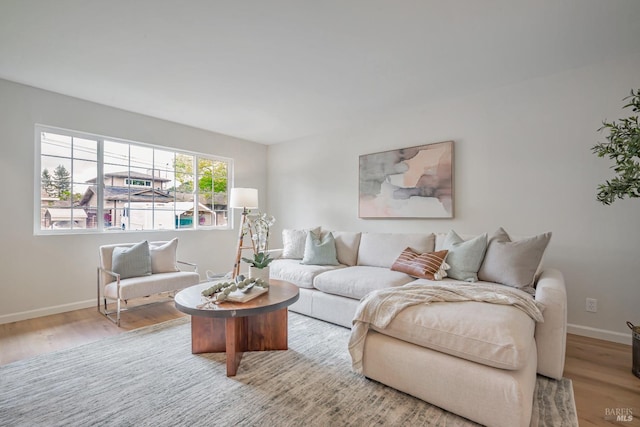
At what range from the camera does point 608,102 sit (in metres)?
2.61

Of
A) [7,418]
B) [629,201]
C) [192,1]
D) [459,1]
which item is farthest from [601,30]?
[7,418]

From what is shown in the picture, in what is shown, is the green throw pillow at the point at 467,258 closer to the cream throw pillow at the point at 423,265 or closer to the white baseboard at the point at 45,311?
the cream throw pillow at the point at 423,265

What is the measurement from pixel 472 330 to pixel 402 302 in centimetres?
44

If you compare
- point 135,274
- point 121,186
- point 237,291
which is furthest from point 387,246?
point 121,186

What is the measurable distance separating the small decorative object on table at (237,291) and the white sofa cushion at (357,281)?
76 cm

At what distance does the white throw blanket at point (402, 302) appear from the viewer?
188 centimetres

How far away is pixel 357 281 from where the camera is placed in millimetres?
2828

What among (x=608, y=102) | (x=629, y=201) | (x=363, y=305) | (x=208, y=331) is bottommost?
(x=208, y=331)

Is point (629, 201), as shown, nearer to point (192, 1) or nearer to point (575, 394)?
point (575, 394)

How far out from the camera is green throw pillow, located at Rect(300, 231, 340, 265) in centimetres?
360

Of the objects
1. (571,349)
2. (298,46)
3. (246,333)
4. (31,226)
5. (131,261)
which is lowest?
(571,349)

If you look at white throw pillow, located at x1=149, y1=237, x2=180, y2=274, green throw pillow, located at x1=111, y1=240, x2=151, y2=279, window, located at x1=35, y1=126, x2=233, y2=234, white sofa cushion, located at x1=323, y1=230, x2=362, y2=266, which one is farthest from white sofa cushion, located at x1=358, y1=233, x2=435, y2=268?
window, located at x1=35, y1=126, x2=233, y2=234

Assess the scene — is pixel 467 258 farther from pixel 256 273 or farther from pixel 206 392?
pixel 206 392

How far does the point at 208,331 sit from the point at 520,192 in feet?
10.7
